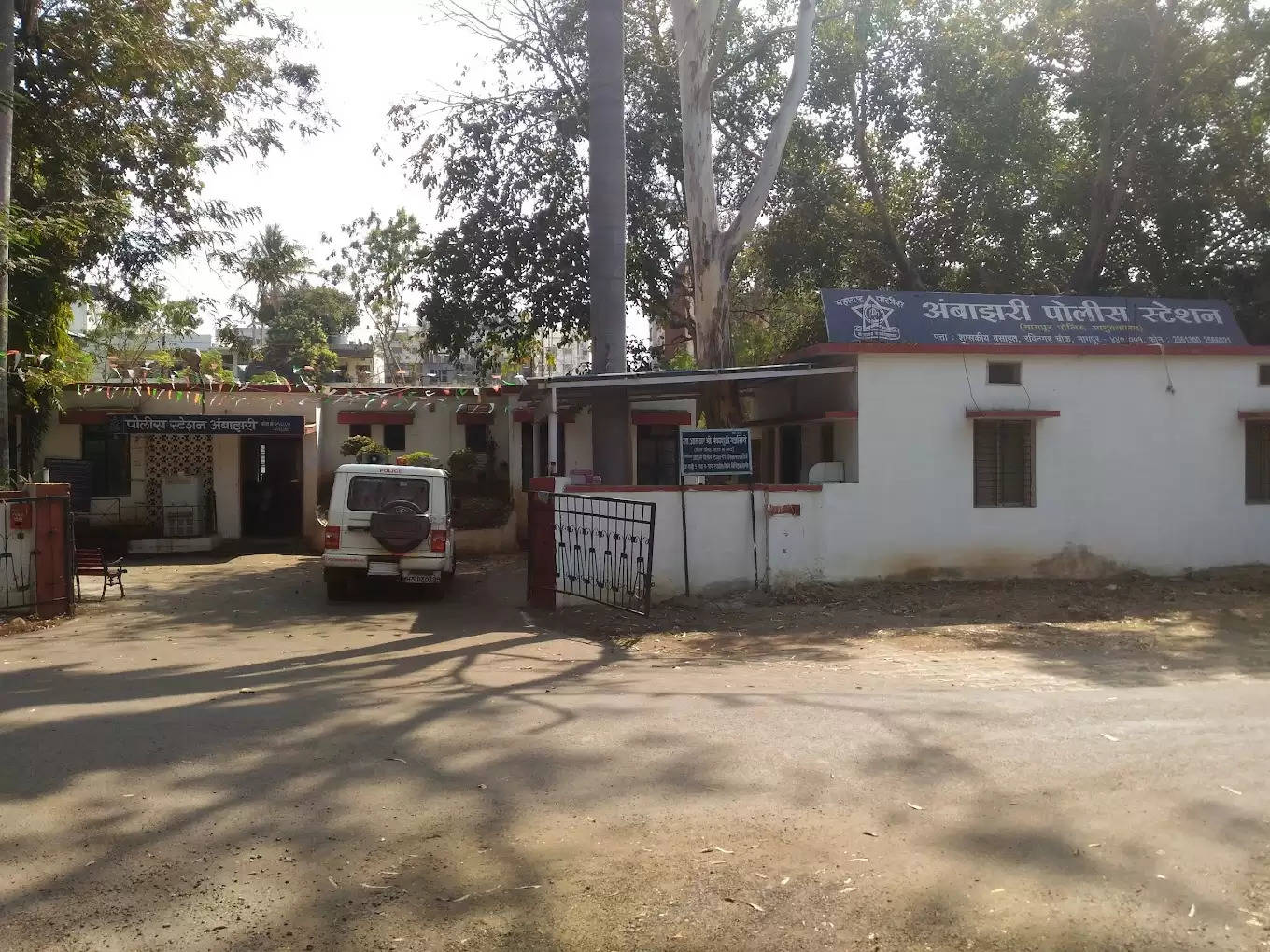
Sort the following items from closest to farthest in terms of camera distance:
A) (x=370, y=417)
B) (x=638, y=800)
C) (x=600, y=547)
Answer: (x=638, y=800) < (x=600, y=547) < (x=370, y=417)

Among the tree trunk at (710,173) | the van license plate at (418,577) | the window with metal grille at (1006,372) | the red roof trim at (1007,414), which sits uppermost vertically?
the tree trunk at (710,173)

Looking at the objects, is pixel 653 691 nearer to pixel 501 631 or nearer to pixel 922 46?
pixel 501 631

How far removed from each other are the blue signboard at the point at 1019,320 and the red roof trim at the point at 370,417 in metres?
12.7

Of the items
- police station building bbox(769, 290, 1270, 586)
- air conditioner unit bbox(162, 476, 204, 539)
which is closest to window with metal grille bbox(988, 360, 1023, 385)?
police station building bbox(769, 290, 1270, 586)

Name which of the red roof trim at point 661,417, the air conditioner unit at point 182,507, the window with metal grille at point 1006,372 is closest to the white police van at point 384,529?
the window with metal grille at point 1006,372

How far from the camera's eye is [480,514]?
21766 millimetres

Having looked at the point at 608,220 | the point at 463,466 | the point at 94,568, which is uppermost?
the point at 608,220

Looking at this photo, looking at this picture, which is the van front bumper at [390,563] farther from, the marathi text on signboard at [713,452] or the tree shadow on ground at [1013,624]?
the marathi text on signboard at [713,452]

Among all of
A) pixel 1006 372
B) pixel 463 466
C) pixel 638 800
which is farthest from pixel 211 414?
pixel 638 800

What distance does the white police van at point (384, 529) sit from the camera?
1395 centimetres

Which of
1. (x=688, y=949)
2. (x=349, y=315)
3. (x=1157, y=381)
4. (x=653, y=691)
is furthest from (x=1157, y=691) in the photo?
(x=349, y=315)

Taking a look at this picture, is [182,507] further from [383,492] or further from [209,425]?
[383,492]

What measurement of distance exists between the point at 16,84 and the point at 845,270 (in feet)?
50.5

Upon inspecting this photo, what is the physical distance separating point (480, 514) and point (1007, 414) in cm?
1114
